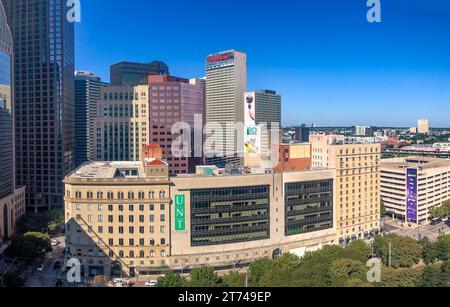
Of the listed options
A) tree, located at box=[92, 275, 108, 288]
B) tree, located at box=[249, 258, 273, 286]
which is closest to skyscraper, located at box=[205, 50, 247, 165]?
tree, located at box=[92, 275, 108, 288]

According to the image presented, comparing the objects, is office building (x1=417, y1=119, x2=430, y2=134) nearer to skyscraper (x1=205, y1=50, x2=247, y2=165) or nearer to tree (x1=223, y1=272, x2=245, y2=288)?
skyscraper (x1=205, y1=50, x2=247, y2=165)

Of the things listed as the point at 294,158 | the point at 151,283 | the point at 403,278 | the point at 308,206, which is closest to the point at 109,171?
the point at 151,283

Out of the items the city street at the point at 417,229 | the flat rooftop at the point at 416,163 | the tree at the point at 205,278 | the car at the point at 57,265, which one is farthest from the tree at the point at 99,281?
the flat rooftop at the point at 416,163

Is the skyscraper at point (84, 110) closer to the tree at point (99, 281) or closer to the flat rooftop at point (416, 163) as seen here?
the flat rooftop at point (416, 163)
